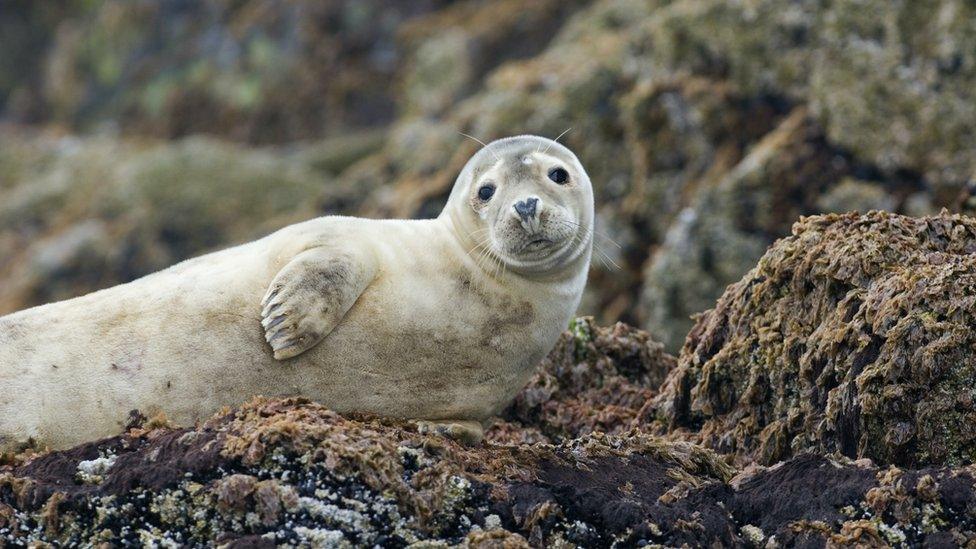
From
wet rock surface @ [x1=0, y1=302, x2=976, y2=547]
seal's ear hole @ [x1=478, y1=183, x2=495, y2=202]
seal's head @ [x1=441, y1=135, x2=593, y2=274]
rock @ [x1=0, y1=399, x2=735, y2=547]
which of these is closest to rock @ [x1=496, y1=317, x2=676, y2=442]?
seal's head @ [x1=441, y1=135, x2=593, y2=274]

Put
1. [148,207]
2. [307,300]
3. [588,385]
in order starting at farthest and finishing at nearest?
[148,207], [588,385], [307,300]

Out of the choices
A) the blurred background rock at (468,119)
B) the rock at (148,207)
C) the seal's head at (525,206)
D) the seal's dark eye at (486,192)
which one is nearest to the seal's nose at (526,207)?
the seal's head at (525,206)

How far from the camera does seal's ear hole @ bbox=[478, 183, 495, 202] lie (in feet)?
25.4

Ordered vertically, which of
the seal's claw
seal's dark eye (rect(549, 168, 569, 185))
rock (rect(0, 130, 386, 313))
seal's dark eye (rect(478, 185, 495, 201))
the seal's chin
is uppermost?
rock (rect(0, 130, 386, 313))

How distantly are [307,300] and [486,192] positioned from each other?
131 cm

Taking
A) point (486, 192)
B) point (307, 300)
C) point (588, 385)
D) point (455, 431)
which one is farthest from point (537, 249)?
point (588, 385)

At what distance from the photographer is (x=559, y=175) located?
7.80m

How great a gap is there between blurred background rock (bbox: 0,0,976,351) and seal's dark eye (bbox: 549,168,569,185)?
291 cm

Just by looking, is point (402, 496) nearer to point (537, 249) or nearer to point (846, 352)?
point (537, 249)

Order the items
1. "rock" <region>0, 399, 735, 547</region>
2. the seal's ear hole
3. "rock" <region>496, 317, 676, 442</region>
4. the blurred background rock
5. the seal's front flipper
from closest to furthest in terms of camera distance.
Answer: "rock" <region>0, 399, 735, 547</region>
the seal's front flipper
the seal's ear hole
"rock" <region>496, 317, 676, 442</region>
the blurred background rock

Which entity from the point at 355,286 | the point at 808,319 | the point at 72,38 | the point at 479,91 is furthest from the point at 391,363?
the point at 72,38

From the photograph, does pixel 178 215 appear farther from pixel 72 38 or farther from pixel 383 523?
pixel 383 523

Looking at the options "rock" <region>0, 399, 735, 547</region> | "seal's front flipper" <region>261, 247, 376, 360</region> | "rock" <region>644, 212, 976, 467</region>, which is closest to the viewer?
"rock" <region>0, 399, 735, 547</region>

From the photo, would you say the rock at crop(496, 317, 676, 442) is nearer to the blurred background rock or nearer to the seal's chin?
the seal's chin
